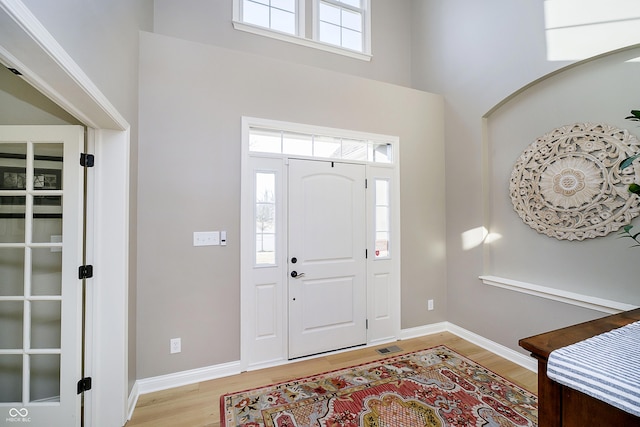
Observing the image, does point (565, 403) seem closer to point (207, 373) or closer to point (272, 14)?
point (207, 373)

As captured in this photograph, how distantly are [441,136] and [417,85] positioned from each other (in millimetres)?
961

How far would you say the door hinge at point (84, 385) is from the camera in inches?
70.7

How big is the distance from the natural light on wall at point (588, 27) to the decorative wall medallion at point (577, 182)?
0.62m

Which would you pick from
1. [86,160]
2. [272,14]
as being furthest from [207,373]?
[272,14]

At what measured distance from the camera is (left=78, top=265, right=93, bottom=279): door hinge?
1.78 metres

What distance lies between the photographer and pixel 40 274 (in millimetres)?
1766

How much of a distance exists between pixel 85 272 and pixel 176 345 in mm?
984

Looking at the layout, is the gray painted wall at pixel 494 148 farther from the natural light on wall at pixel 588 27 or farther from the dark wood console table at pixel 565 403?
the dark wood console table at pixel 565 403

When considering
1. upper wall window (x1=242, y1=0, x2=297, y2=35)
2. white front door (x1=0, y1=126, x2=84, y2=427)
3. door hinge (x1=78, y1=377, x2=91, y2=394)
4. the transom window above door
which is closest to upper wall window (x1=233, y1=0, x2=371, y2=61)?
upper wall window (x1=242, y1=0, x2=297, y2=35)

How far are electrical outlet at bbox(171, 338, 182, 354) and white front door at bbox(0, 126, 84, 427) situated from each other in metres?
0.64

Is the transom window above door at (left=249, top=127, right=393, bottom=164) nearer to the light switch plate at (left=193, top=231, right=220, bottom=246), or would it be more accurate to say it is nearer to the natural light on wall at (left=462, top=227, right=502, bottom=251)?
the light switch plate at (left=193, top=231, right=220, bottom=246)

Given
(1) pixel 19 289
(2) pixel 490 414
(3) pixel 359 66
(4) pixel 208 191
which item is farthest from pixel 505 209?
(1) pixel 19 289

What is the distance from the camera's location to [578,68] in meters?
2.36

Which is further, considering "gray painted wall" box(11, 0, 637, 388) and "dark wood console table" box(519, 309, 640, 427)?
"gray painted wall" box(11, 0, 637, 388)
